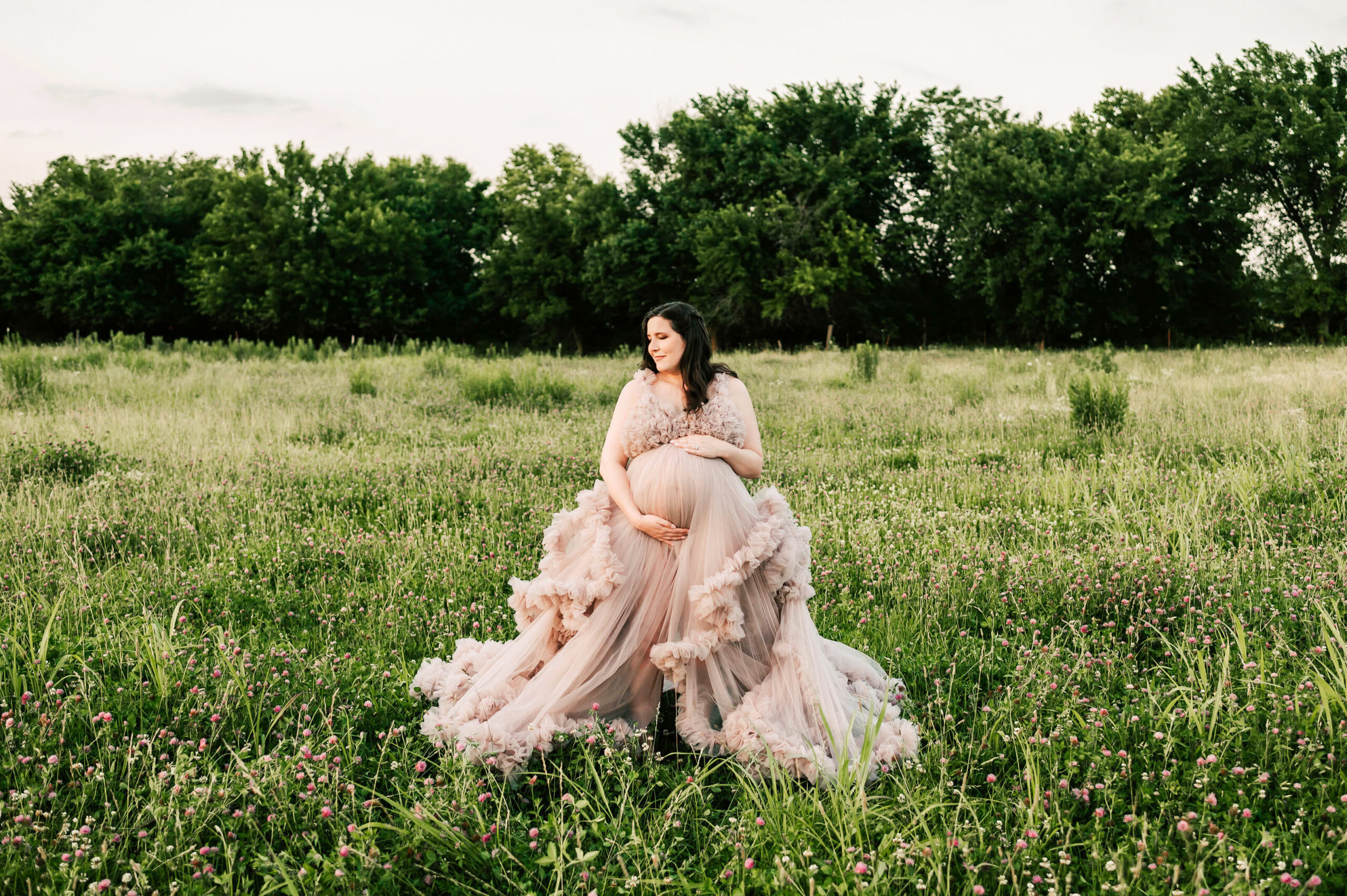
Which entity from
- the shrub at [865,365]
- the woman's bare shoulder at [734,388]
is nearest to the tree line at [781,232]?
the shrub at [865,365]

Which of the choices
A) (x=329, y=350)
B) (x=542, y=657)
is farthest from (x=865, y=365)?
(x=329, y=350)

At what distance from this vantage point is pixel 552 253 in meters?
46.2

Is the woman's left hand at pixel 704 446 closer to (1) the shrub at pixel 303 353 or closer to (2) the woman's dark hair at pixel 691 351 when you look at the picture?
(2) the woman's dark hair at pixel 691 351

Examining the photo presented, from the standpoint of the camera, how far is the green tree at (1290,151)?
110ft

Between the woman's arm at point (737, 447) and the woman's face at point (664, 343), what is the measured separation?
0.28 meters

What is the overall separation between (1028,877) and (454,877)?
71.5 inches

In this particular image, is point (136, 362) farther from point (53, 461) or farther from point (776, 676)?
point (776, 676)

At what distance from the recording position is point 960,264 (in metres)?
38.6

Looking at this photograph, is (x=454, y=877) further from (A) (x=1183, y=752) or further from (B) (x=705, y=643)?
(A) (x=1183, y=752)

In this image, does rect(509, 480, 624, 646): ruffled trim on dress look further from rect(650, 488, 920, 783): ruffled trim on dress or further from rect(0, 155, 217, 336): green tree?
rect(0, 155, 217, 336): green tree

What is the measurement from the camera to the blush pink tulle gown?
3.40 m

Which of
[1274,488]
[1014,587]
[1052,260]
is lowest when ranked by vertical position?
[1014,587]

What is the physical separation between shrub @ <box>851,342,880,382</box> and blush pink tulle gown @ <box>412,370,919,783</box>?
12.6 metres

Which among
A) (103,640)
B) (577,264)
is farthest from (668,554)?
(577,264)
